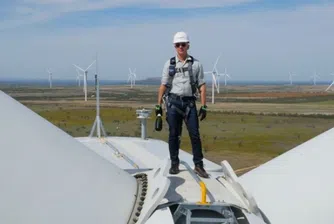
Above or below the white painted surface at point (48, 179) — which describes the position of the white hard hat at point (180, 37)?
above

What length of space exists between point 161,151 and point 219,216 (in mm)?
7083

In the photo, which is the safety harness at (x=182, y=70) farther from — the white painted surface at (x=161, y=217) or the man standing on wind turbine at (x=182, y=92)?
the white painted surface at (x=161, y=217)

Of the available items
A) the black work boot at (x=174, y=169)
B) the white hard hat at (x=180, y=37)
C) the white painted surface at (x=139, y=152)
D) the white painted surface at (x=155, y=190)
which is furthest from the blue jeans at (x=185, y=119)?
the white painted surface at (x=139, y=152)

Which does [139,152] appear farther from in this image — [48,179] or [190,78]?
[48,179]

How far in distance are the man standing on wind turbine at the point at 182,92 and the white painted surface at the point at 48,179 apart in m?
1.38

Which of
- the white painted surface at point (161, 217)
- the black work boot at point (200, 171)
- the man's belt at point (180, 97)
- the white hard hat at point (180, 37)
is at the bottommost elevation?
the white painted surface at point (161, 217)

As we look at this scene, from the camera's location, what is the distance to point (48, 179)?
3.28 m

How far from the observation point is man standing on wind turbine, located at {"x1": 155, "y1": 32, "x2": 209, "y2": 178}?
5004mm

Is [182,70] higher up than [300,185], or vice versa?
[182,70]

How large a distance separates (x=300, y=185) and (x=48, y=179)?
1.88 meters

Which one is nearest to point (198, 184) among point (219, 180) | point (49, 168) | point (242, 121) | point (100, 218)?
point (219, 180)

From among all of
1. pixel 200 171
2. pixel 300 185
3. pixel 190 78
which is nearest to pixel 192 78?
pixel 190 78

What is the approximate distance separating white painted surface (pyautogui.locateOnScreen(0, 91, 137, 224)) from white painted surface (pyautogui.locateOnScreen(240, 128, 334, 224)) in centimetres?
110

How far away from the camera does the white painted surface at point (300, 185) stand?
11.6 feet
